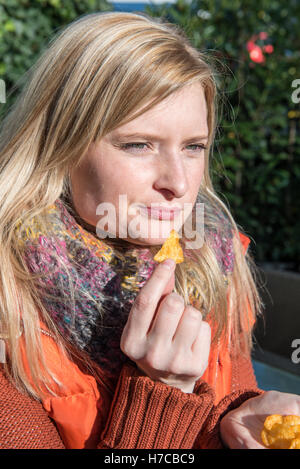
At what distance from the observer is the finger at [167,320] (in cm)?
134

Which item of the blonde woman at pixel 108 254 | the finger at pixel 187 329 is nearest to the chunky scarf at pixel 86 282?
the blonde woman at pixel 108 254

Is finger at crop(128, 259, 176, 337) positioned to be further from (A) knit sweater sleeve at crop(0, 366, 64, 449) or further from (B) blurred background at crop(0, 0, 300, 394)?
(B) blurred background at crop(0, 0, 300, 394)

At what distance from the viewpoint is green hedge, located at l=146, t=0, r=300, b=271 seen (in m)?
3.92

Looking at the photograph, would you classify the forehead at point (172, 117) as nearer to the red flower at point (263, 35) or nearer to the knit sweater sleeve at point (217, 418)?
the knit sweater sleeve at point (217, 418)

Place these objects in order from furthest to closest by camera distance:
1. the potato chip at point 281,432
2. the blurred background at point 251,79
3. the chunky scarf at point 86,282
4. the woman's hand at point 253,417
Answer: the blurred background at point 251,79
the chunky scarf at point 86,282
the woman's hand at point 253,417
the potato chip at point 281,432

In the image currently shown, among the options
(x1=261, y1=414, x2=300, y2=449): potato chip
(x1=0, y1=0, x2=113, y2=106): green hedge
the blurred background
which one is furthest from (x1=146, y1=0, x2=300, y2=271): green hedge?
(x1=261, y1=414, x2=300, y2=449): potato chip

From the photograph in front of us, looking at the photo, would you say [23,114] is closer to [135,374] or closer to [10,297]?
[10,297]

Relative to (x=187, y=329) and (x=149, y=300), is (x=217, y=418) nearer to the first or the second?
(x=187, y=329)

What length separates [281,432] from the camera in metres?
1.28

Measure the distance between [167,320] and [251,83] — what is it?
3.17m

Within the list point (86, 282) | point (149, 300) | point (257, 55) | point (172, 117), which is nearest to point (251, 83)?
point (257, 55)

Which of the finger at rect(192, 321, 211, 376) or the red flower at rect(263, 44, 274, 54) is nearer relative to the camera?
the finger at rect(192, 321, 211, 376)

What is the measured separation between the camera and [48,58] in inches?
63.9
